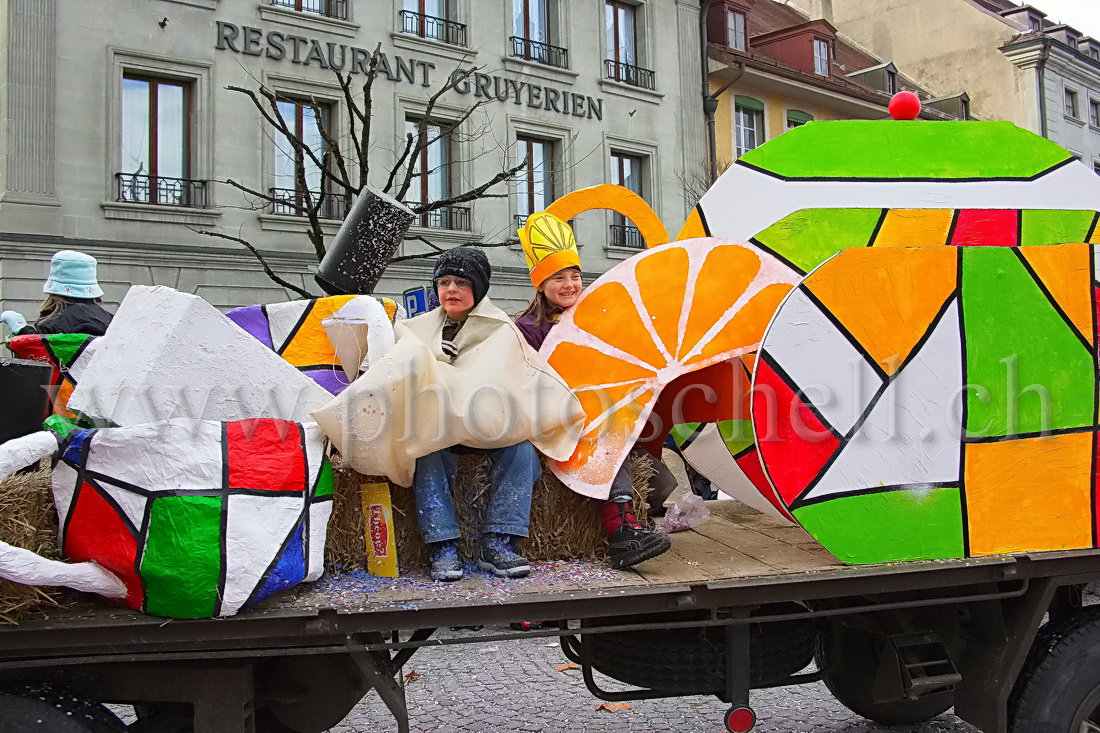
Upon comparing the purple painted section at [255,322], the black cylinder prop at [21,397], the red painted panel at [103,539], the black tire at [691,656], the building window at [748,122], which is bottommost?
the black tire at [691,656]

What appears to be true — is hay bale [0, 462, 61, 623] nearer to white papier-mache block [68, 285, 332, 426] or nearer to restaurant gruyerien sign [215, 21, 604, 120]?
white papier-mache block [68, 285, 332, 426]

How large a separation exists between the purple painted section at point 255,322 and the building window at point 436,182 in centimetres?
1132

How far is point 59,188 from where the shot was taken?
1211cm

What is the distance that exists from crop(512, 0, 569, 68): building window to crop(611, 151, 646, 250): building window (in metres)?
2.00

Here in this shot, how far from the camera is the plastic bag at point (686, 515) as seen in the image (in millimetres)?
3734

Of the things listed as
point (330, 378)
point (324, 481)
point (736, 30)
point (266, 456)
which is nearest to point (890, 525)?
point (324, 481)

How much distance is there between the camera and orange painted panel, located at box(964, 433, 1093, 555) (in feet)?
9.75

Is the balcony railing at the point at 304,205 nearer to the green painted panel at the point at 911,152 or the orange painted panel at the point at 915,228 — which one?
the green painted panel at the point at 911,152

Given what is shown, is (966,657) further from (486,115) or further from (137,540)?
(486,115)

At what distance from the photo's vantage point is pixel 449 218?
1524 centimetres

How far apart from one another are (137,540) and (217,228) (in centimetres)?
1170

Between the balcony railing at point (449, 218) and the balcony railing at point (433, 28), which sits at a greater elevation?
the balcony railing at point (433, 28)

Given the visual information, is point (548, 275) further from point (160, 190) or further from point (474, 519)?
point (160, 190)

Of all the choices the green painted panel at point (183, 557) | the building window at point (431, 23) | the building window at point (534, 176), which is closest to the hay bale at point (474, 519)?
the green painted panel at point (183, 557)
